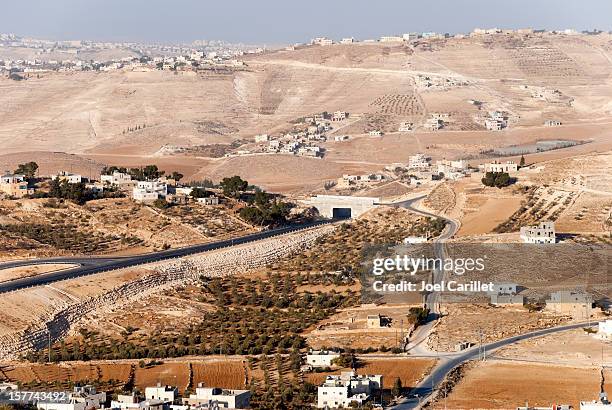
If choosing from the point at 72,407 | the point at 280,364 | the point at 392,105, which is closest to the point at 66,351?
the point at 280,364

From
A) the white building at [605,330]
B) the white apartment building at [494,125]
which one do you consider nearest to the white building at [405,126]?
the white apartment building at [494,125]

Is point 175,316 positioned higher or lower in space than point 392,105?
lower

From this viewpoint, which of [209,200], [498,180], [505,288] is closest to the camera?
[505,288]

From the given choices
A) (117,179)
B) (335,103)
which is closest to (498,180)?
(117,179)

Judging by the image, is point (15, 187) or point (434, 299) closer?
point (434, 299)

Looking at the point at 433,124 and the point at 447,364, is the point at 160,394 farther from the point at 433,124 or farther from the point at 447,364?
the point at 433,124

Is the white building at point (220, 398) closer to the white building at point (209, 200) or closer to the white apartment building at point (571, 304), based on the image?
the white apartment building at point (571, 304)

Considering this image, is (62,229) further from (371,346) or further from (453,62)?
(453,62)
